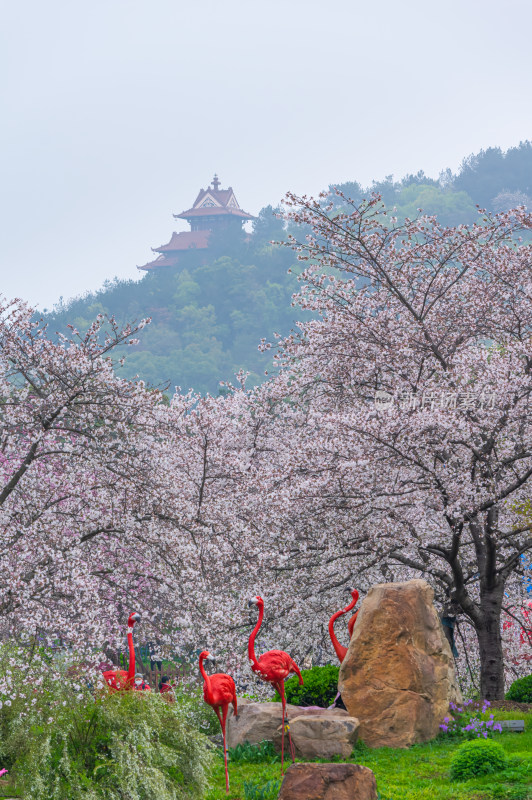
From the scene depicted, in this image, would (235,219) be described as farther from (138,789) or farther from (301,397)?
(138,789)

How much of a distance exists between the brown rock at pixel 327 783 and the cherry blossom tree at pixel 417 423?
160 inches

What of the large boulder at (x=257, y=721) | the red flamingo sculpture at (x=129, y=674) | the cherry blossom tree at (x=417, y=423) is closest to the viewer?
the red flamingo sculpture at (x=129, y=674)

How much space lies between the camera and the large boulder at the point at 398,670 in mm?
10266

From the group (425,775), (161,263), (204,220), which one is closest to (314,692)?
(425,775)

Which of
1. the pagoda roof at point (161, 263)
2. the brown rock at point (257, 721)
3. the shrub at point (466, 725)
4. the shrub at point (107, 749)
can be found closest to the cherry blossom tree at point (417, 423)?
the shrub at point (466, 725)

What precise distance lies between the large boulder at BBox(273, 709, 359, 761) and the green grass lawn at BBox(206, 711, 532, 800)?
26cm

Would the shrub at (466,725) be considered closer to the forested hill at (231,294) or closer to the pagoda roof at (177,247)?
the forested hill at (231,294)

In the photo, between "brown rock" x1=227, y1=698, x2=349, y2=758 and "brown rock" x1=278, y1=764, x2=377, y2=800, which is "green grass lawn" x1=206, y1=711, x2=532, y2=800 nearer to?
"brown rock" x1=227, y1=698, x2=349, y2=758

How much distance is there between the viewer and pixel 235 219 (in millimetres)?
124250

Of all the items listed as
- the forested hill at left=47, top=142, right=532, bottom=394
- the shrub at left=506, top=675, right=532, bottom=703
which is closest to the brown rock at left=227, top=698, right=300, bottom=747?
the shrub at left=506, top=675, right=532, bottom=703

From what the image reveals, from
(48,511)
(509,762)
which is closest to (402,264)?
(48,511)

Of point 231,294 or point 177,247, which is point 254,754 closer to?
point 231,294

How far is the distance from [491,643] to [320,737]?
3.89 metres

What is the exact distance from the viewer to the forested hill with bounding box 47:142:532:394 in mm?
95213
